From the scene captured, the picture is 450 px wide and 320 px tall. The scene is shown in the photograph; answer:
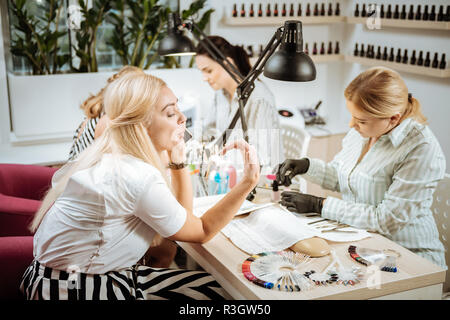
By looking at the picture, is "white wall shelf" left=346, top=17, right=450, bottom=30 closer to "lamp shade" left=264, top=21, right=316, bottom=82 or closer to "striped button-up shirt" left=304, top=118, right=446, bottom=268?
"striped button-up shirt" left=304, top=118, right=446, bottom=268

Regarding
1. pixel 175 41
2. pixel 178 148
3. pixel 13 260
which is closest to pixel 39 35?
pixel 175 41

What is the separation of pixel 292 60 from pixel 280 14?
246 centimetres

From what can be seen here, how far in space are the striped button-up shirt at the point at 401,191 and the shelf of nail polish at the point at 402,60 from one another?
5.35 feet

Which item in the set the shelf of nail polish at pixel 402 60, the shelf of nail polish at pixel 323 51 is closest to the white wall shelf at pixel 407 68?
the shelf of nail polish at pixel 402 60

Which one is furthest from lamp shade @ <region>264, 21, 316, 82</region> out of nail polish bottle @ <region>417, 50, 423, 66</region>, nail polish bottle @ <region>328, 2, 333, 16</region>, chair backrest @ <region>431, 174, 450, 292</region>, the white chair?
nail polish bottle @ <region>328, 2, 333, 16</region>

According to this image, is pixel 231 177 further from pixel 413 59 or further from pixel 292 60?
pixel 413 59

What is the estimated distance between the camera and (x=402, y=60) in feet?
12.4

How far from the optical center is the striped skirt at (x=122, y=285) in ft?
5.19

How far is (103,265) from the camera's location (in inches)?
63.2

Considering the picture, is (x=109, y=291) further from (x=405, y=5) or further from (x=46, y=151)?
(x=405, y=5)

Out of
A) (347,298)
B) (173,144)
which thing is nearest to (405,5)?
(173,144)

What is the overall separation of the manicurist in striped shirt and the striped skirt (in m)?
0.53
